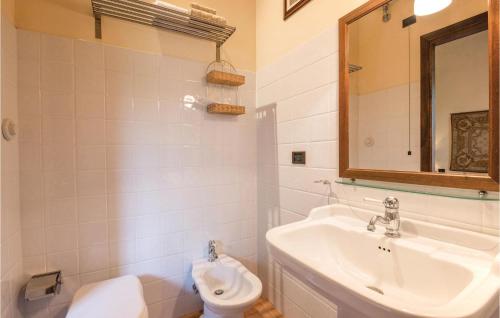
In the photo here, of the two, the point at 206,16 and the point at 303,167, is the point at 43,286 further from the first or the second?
the point at 206,16

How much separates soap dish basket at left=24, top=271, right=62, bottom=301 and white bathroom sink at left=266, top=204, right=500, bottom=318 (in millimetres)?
1151

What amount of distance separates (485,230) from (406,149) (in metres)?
0.35

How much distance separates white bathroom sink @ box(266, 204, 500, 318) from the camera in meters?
0.48

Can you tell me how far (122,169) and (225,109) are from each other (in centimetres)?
74

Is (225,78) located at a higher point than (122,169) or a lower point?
higher

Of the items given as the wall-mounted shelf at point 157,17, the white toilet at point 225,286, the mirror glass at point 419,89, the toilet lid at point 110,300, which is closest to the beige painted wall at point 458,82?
the mirror glass at point 419,89

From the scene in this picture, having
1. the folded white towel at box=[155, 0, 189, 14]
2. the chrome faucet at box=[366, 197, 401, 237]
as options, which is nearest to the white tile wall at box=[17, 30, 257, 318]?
the folded white towel at box=[155, 0, 189, 14]

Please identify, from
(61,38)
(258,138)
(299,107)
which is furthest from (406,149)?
(61,38)

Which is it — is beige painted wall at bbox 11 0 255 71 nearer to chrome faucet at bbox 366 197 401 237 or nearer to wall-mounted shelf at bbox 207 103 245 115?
wall-mounted shelf at bbox 207 103 245 115

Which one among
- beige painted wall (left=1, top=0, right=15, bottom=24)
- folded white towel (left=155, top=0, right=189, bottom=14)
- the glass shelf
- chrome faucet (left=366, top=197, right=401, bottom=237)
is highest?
folded white towel (left=155, top=0, right=189, bottom=14)

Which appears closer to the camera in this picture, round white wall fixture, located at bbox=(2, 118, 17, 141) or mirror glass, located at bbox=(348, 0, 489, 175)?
mirror glass, located at bbox=(348, 0, 489, 175)

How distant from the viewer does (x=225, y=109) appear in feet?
5.14

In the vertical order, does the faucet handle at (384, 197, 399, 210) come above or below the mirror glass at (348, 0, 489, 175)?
below

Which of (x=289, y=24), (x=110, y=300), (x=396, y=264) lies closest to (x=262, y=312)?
(x=110, y=300)
